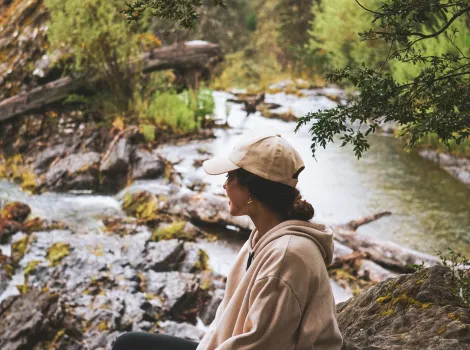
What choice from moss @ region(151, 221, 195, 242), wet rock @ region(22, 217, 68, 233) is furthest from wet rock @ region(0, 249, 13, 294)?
moss @ region(151, 221, 195, 242)

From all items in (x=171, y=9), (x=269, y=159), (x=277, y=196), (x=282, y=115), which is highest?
(x=171, y=9)

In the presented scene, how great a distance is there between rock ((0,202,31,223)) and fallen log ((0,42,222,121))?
129 inches

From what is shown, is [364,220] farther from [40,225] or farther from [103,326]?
[40,225]

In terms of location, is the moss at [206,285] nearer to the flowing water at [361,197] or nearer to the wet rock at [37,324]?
the flowing water at [361,197]

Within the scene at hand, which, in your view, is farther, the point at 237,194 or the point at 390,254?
the point at 390,254

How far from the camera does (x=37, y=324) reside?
156 inches

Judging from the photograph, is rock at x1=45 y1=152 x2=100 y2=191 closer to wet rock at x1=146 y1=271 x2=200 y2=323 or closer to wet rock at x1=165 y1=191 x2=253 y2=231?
wet rock at x1=165 y1=191 x2=253 y2=231

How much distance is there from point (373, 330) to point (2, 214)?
5352mm

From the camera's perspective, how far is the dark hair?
1705mm

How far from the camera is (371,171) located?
7.80 m

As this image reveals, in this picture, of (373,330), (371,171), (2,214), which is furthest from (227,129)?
(373,330)

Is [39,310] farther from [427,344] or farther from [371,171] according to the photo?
[371,171]

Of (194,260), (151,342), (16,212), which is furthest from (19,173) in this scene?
(151,342)

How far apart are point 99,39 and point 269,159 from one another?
8048 millimetres
